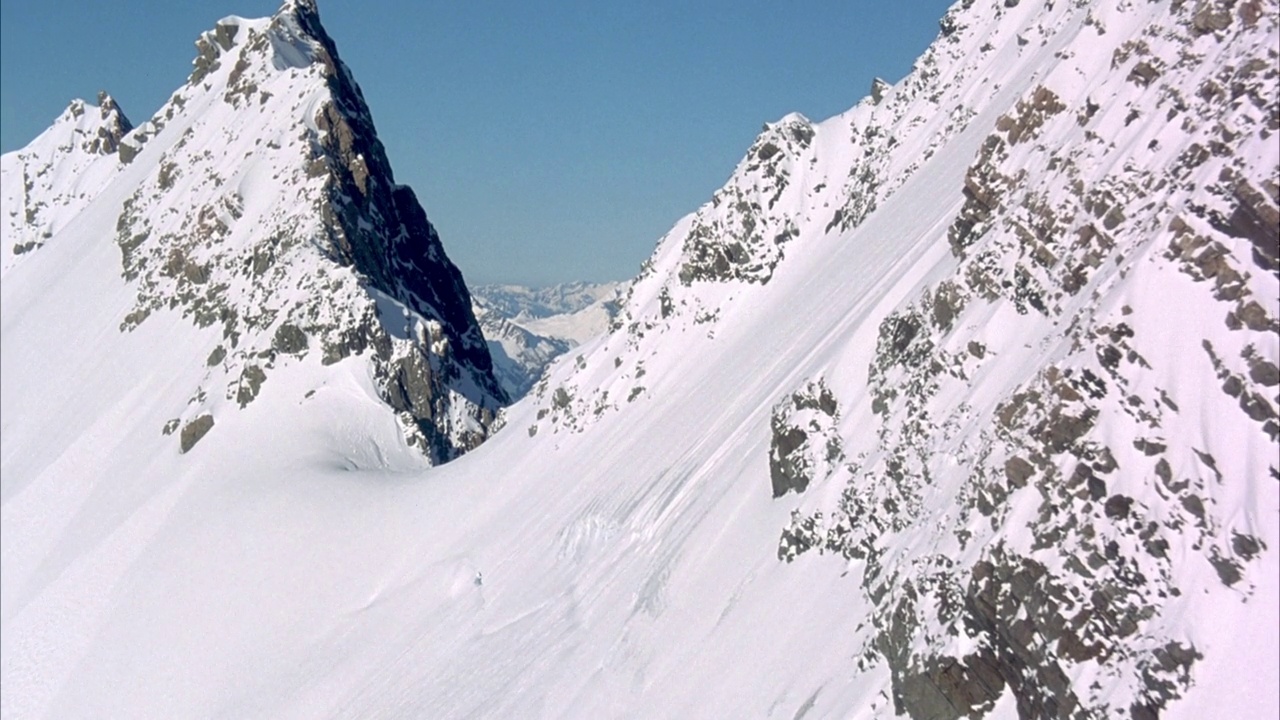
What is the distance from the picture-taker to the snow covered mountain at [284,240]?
2862 inches

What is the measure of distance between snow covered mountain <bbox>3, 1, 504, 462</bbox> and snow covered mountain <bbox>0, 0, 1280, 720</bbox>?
10.1ft

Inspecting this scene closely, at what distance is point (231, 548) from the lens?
2368 inches

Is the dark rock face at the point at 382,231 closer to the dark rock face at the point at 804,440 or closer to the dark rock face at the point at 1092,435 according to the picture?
the dark rock face at the point at 804,440

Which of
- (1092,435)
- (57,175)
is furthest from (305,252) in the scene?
(57,175)

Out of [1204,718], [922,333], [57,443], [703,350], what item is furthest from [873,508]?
[57,443]

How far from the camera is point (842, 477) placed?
1073 inches

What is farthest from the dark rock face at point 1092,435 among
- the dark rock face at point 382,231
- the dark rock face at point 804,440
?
the dark rock face at point 382,231

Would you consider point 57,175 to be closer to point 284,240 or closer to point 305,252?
point 284,240

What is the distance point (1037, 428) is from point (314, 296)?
2402 inches

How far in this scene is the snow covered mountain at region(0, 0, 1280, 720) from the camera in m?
17.9

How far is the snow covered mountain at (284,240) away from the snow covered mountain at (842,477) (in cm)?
308

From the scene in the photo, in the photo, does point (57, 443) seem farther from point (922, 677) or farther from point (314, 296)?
point (922, 677)

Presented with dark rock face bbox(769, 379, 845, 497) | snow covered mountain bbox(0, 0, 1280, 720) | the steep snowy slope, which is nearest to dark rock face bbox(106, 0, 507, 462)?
snow covered mountain bbox(0, 0, 1280, 720)

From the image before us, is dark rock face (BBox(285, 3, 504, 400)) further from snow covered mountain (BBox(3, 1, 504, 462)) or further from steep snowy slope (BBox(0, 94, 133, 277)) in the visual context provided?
steep snowy slope (BBox(0, 94, 133, 277))
